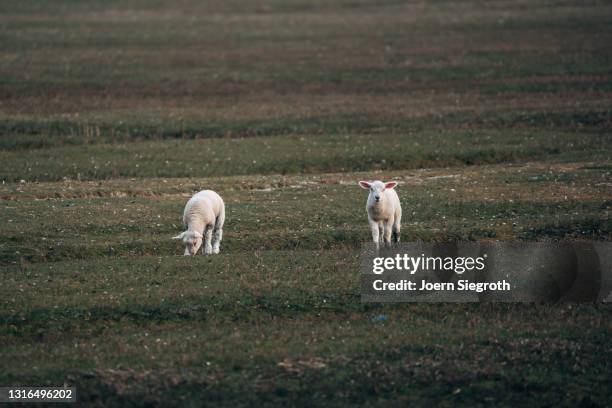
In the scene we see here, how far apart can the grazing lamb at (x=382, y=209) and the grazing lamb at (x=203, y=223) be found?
4142mm

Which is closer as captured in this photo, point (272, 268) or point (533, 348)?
point (533, 348)

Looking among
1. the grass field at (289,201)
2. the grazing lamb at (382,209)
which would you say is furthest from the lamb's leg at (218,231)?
the grazing lamb at (382,209)

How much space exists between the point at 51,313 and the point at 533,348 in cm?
1014

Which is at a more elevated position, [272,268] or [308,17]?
[308,17]

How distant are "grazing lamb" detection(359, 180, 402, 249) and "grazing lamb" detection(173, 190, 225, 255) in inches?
163

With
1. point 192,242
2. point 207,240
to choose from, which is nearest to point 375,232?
point 207,240

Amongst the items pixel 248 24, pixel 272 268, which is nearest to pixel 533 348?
pixel 272 268

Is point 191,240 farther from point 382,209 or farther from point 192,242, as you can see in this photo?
point 382,209

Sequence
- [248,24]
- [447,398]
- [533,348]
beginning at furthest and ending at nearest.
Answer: [248,24] → [533,348] → [447,398]

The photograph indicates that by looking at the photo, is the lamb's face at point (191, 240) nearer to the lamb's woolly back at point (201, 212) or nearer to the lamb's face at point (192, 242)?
the lamb's face at point (192, 242)

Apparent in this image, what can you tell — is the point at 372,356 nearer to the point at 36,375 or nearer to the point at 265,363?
the point at 265,363

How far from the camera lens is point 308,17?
93.2 meters

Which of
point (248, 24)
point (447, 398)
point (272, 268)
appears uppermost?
point (248, 24)

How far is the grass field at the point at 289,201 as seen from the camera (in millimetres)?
17797
